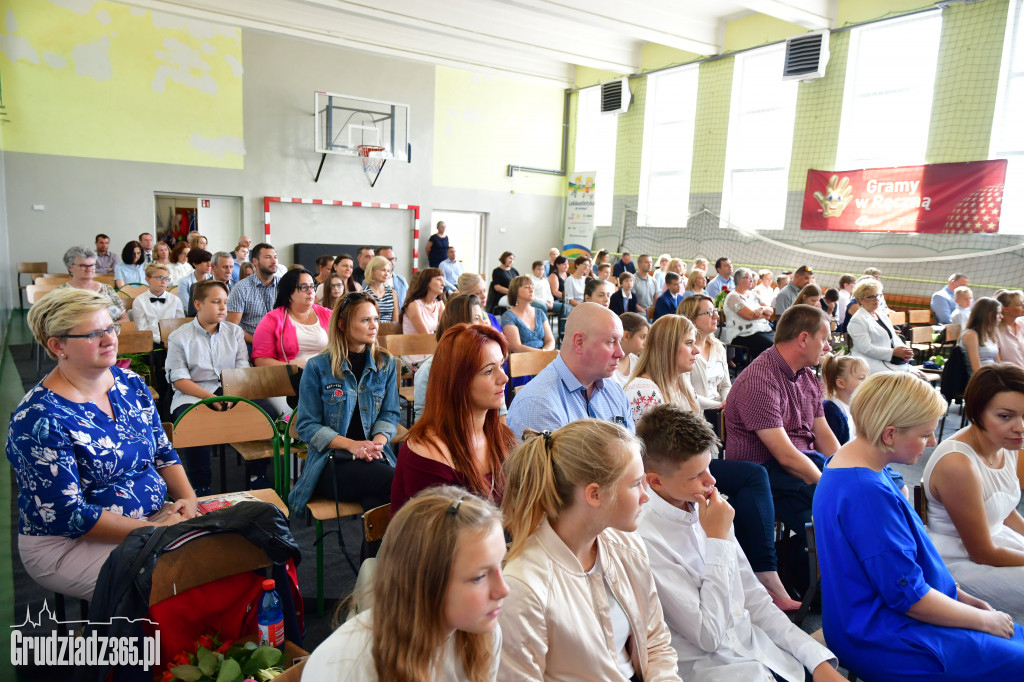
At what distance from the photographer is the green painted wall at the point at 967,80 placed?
7.94 metres

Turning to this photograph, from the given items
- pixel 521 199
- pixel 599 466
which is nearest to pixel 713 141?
pixel 521 199

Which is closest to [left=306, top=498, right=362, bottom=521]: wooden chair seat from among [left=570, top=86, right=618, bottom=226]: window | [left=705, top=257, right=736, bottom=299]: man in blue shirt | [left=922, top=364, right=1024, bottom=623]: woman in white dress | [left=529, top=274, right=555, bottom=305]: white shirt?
[left=922, top=364, right=1024, bottom=623]: woman in white dress

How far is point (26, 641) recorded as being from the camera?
85.0 inches

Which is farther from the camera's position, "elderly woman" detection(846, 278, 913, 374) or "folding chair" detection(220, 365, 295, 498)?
"elderly woman" detection(846, 278, 913, 374)

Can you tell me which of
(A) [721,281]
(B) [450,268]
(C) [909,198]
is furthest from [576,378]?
(B) [450,268]

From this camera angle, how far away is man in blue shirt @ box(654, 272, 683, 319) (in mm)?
7312

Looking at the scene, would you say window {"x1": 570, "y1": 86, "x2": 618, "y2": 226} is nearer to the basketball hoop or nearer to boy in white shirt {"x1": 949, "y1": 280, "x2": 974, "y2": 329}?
the basketball hoop

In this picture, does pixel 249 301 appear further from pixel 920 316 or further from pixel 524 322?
pixel 920 316

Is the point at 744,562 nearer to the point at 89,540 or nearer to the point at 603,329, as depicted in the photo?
the point at 603,329

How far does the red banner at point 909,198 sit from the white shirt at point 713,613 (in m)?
8.59

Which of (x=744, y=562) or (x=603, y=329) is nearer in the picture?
(x=744, y=562)

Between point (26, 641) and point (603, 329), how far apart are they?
7.57 ft

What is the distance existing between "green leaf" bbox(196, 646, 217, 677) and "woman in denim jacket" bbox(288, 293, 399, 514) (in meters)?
1.12

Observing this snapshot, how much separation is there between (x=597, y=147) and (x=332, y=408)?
1255 cm
